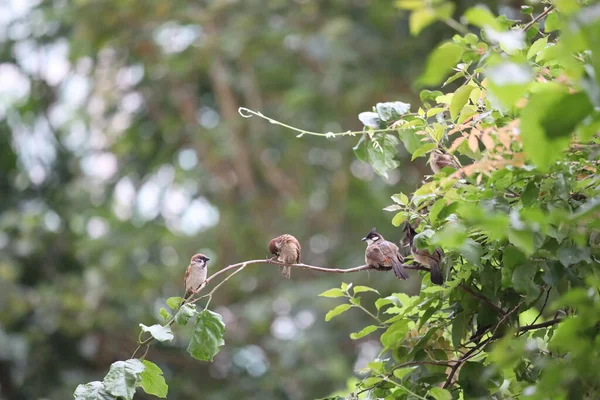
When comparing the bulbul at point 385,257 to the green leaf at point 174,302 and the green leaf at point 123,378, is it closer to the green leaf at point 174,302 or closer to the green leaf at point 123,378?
the green leaf at point 174,302

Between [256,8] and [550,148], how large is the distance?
8.67m

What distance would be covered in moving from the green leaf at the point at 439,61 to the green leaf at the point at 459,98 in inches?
25.2

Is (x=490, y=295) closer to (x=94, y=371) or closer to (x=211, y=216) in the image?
(x=94, y=371)

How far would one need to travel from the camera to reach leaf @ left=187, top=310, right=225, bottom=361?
7.54 ft

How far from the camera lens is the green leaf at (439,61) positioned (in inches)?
59.2

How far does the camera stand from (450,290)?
228 cm

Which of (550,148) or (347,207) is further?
(347,207)

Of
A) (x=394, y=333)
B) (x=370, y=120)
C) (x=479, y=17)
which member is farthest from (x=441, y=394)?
(x=479, y=17)

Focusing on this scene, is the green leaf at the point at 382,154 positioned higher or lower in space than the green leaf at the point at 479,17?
lower

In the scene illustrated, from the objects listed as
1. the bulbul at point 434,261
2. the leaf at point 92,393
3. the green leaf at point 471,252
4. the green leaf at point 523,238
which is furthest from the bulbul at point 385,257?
the green leaf at point 523,238

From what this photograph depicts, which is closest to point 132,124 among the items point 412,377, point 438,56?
point 412,377

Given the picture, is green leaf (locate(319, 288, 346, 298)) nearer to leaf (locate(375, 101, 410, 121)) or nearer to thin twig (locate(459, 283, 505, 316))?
thin twig (locate(459, 283, 505, 316))

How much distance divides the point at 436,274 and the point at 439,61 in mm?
1045

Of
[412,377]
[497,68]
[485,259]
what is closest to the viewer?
[497,68]
